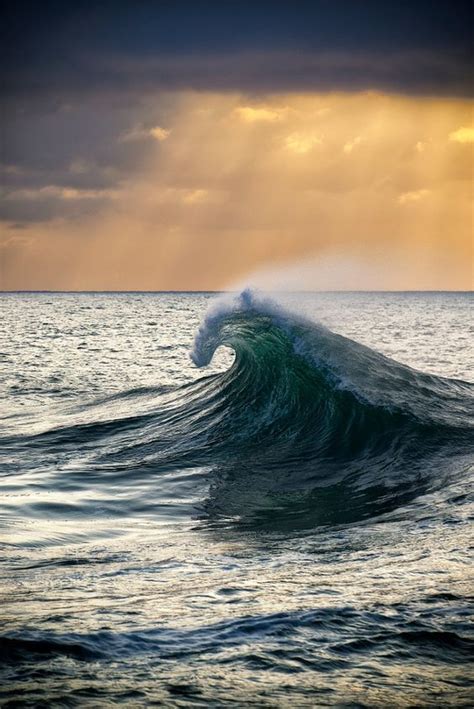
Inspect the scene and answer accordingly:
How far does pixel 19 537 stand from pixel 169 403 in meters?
11.0

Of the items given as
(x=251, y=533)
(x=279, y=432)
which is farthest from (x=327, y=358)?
(x=251, y=533)

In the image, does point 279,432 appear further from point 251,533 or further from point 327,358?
point 251,533

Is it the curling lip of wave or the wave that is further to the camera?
the curling lip of wave

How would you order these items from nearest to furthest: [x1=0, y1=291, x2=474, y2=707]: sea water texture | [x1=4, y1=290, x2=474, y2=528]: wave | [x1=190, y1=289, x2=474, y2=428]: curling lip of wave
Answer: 1. [x1=0, y1=291, x2=474, y2=707]: sea water texture
2. [x1=4, y1=290, x2=474, y2=528]: wave
3. [x1=190, y1=289, x2=474, y2=428]: curling lip of wave

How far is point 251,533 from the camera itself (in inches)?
320

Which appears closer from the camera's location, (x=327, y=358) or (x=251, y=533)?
(x=251, y=533)

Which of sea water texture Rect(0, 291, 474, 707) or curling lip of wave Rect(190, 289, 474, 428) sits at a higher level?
curling lip of wave Rect(190, 289, 474, 428)

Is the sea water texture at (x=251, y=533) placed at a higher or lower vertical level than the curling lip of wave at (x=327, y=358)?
lower

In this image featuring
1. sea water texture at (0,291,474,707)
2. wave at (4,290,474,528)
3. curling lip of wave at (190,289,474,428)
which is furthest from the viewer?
curling lip of wave at (190,289,474,428)

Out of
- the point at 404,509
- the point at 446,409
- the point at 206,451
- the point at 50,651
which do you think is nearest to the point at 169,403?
the point at 206,451

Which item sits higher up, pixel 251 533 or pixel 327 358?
pixel 327 358

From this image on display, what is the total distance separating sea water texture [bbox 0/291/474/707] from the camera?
14.9 feet

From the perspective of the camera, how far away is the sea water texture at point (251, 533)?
4.54 metres

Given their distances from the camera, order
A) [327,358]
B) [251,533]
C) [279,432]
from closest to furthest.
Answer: [251,533] → [279,432] → [327,358]
